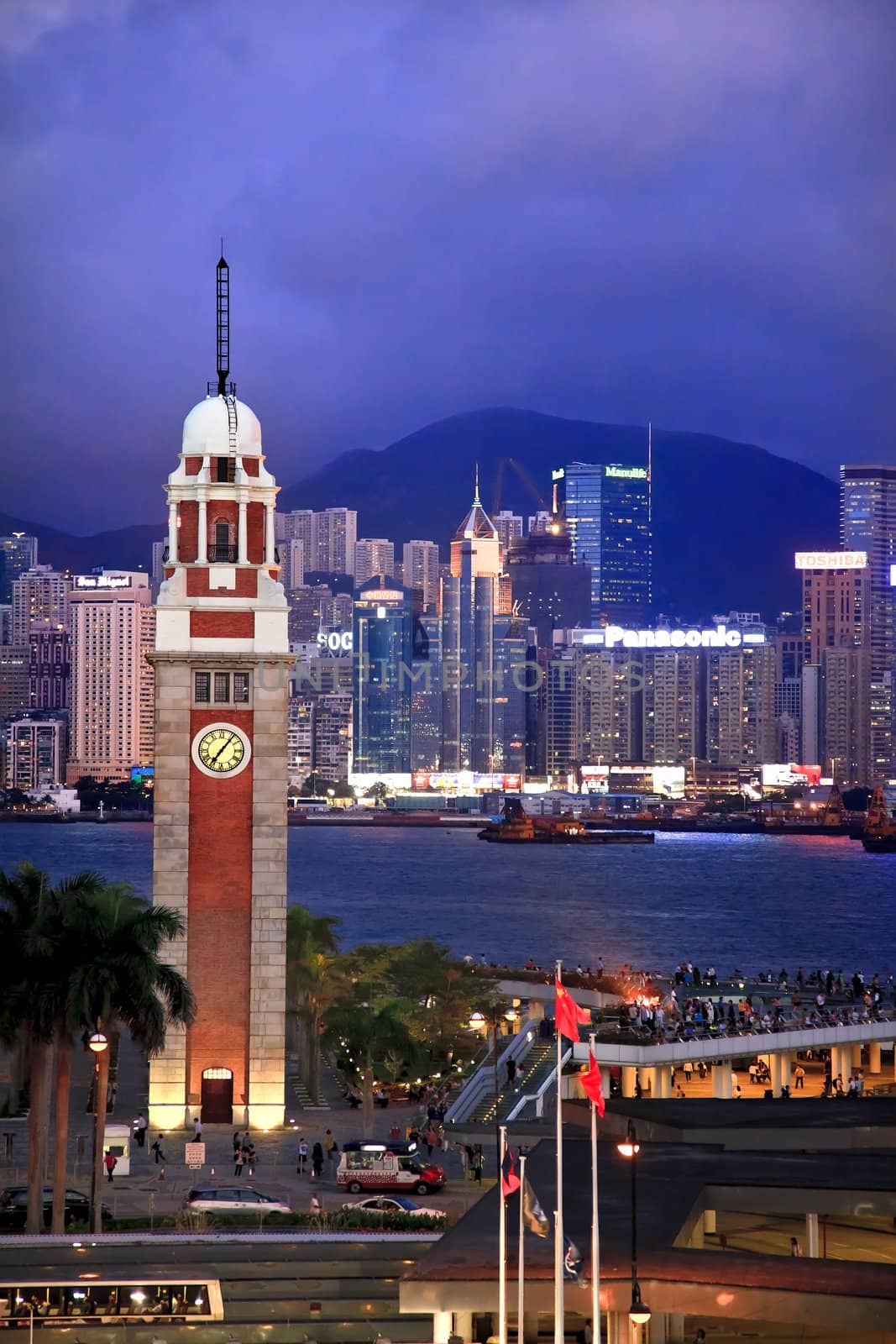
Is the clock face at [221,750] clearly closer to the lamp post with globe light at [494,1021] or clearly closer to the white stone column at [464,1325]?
the lamp post with globe light at [494,1021]

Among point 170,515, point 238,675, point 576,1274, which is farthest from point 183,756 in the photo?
point 576,1274

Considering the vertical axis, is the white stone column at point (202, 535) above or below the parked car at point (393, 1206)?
above

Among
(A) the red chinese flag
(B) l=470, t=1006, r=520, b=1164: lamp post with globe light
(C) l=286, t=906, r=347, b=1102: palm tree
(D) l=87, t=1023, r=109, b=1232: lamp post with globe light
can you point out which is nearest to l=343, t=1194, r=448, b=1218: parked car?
(D) l=87, t=1023, r=109, b=1232: lamp post with globe light

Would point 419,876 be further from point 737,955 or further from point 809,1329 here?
point 809,1329

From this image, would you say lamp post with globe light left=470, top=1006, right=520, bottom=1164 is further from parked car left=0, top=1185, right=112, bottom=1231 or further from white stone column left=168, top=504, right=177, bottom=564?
parked car left=0, top=1185, right=112, bottom=1231

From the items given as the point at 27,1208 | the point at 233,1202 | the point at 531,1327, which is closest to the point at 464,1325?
the point at 531,1327

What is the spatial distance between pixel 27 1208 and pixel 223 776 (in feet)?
38.8

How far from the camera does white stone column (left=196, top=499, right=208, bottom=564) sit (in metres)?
45.5

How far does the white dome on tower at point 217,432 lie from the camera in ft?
150

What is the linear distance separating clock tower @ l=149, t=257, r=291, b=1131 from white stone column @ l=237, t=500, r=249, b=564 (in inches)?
1.4

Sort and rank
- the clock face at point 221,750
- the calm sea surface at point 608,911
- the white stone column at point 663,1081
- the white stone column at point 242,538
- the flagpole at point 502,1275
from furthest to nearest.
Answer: the calm sea surface at point 608,911
the white stone column at point 663,1081
the white stone column at point 242,538
the clock face at point 221,750
the flagpole at point 502,1275

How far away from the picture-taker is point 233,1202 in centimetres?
3491

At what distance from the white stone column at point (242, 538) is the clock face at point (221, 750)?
3341 mm

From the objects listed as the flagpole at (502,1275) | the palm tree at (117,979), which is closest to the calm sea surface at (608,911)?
the palm tree at (117,979)
